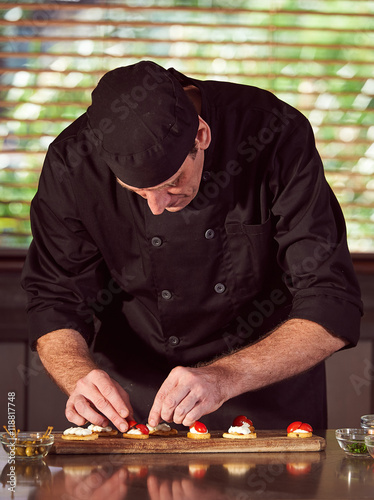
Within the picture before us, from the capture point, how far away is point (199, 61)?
342 cm

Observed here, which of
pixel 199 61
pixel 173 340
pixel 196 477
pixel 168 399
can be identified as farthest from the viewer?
pixel 199 61

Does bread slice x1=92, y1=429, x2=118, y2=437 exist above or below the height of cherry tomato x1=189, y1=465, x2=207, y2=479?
above

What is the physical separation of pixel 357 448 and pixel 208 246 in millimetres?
715

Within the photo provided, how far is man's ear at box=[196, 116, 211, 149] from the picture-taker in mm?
2066

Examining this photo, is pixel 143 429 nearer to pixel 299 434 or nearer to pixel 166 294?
pixel 299 434

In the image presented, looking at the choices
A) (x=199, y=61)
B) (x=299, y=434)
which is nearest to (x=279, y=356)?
(x=299, y=434)

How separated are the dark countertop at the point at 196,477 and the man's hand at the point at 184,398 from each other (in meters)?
0.09

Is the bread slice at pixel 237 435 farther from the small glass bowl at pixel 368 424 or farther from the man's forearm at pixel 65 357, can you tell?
the man's forearm at pixel 65 357

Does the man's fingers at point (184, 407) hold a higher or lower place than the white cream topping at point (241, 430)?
higher

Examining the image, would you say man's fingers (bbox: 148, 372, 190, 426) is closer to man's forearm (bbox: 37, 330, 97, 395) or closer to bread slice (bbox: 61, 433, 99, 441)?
bread slice (bbox: 61, 433, 99, 441)

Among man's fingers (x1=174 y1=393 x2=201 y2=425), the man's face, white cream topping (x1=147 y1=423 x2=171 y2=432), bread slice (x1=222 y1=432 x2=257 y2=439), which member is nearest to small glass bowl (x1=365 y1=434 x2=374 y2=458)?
bread slice (x1=222 y1=432 x2=257 y2=439)

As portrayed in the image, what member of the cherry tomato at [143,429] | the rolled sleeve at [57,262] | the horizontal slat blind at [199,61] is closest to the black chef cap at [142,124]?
the rolled sleeve at [57,262]

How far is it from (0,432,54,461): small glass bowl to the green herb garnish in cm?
68

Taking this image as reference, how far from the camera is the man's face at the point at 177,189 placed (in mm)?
1965
